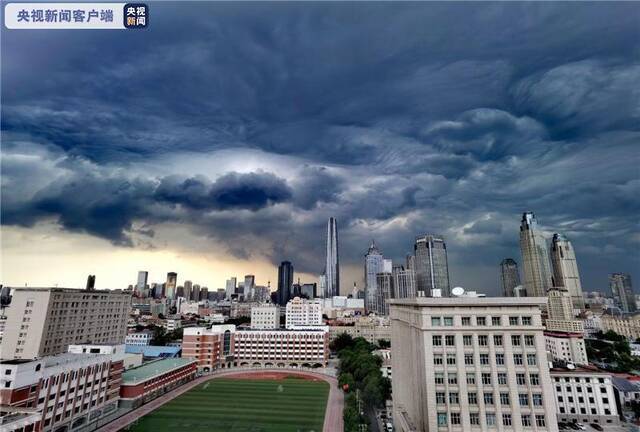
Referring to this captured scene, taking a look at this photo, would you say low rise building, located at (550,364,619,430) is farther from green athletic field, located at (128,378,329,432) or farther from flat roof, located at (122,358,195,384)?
flat roof, located at (122,358,195,384)

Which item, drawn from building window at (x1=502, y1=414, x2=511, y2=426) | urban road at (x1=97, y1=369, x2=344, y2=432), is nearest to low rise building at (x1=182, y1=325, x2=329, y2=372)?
urban road at (x1=97, y1=369, x2=344, y2=432)

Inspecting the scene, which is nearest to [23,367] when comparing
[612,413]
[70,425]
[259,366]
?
[70,425]

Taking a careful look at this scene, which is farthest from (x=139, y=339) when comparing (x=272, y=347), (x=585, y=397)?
(x=585, y=397)

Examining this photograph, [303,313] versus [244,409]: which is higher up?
[303,313]

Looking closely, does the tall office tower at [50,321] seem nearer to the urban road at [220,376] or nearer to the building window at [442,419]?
the urban road at [220,376]

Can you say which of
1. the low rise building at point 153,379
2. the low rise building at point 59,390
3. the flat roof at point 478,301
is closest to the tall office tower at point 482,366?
the flat roof at point 478,301

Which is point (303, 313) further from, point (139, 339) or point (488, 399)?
point (488, 399)

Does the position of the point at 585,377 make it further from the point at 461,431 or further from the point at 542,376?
the point at 461,431
